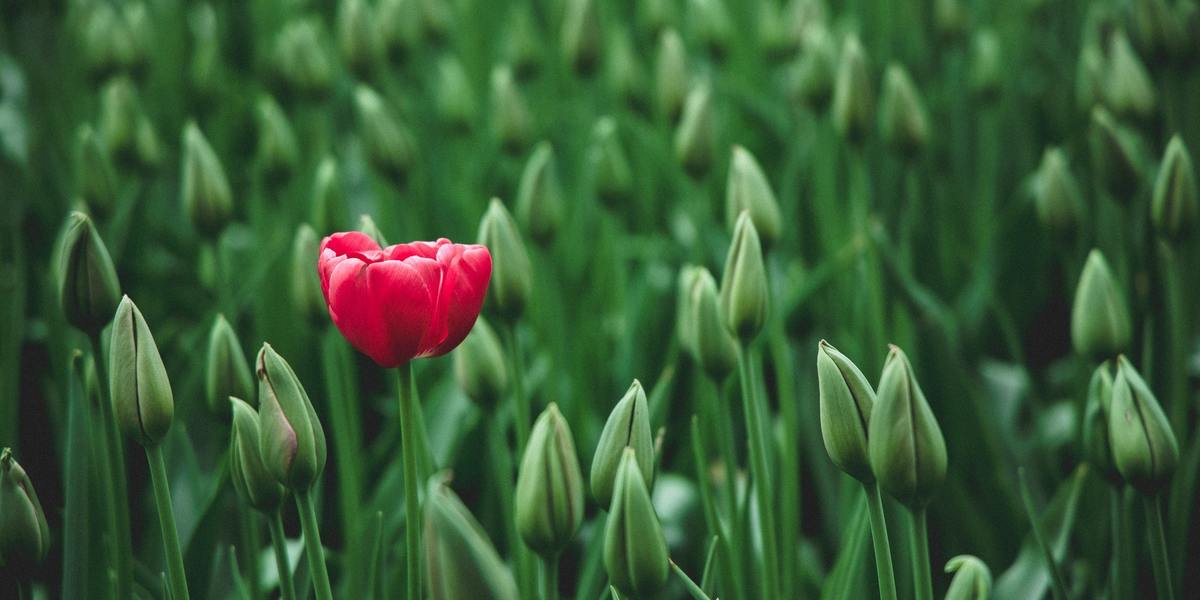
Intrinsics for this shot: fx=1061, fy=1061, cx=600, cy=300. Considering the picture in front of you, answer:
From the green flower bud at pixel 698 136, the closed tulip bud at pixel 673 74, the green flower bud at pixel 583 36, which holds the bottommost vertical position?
the green flower bud at pixel 698 136

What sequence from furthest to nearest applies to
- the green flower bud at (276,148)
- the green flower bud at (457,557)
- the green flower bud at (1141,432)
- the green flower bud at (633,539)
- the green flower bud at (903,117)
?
the green flower bud at (276,148)
the green flower bud at (903,117)
the green flower bud at (1141,432)
the green flower bud at (633,539)
the green flower bud at (457,557)

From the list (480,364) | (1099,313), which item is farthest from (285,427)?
(1099,313)

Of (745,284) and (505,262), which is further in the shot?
(505,262)

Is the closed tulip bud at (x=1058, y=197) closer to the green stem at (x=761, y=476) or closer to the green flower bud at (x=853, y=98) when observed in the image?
the green flower bud at (x=853, y=98)

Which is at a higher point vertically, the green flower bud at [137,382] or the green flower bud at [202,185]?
the green flower bud at [202,185]

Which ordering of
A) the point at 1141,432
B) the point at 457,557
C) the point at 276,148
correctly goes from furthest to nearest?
the point at 276,148 < the point at 1141,432 < the point at 457,557

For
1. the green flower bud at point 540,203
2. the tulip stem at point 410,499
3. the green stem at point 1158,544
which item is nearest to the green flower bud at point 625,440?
the tulip stem at point 410,499

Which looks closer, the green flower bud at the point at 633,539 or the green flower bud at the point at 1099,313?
the green flower bud at the point at 633,539

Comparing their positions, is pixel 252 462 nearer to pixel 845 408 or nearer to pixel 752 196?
pixel 845 408
